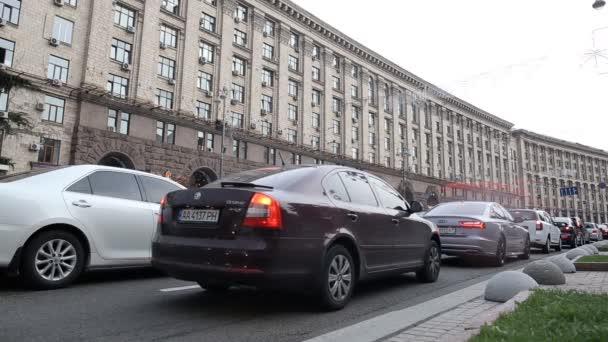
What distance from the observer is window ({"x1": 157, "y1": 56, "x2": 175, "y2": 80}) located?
2975 centimetres

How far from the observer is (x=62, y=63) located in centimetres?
2508

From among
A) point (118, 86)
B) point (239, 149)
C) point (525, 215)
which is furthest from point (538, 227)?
point (118, 86)

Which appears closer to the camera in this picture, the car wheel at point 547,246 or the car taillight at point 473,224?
the car taillight at point 473,224

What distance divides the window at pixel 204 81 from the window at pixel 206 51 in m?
1.10

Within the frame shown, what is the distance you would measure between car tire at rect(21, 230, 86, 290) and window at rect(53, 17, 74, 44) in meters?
24.6

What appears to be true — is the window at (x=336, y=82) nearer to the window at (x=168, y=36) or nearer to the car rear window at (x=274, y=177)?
the window at (x=168, y=36)

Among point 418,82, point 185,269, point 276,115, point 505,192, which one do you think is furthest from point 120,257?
point 505,192

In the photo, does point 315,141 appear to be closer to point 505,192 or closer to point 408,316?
point 408,316

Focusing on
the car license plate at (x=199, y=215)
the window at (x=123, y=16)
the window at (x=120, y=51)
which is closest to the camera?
the car license plate at (x=199, y=215)

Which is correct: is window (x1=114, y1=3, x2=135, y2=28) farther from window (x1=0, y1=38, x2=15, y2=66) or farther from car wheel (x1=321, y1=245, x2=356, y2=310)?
car wheel (x1=321, y1=245, x2=356, y2=310)

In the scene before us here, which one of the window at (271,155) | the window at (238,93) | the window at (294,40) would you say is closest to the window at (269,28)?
the window at (294,40)

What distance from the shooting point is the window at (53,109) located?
948 inches

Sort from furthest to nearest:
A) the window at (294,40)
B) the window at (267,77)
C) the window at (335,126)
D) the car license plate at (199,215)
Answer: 1. the window at (335,126)
2. the window at (294,40)
3. the window at (267,77)
4. the car license plate at (199,215)

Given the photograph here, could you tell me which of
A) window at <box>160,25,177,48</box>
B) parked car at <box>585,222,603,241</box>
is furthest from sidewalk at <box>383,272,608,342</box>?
window at <box>160,25,177,48</box>
